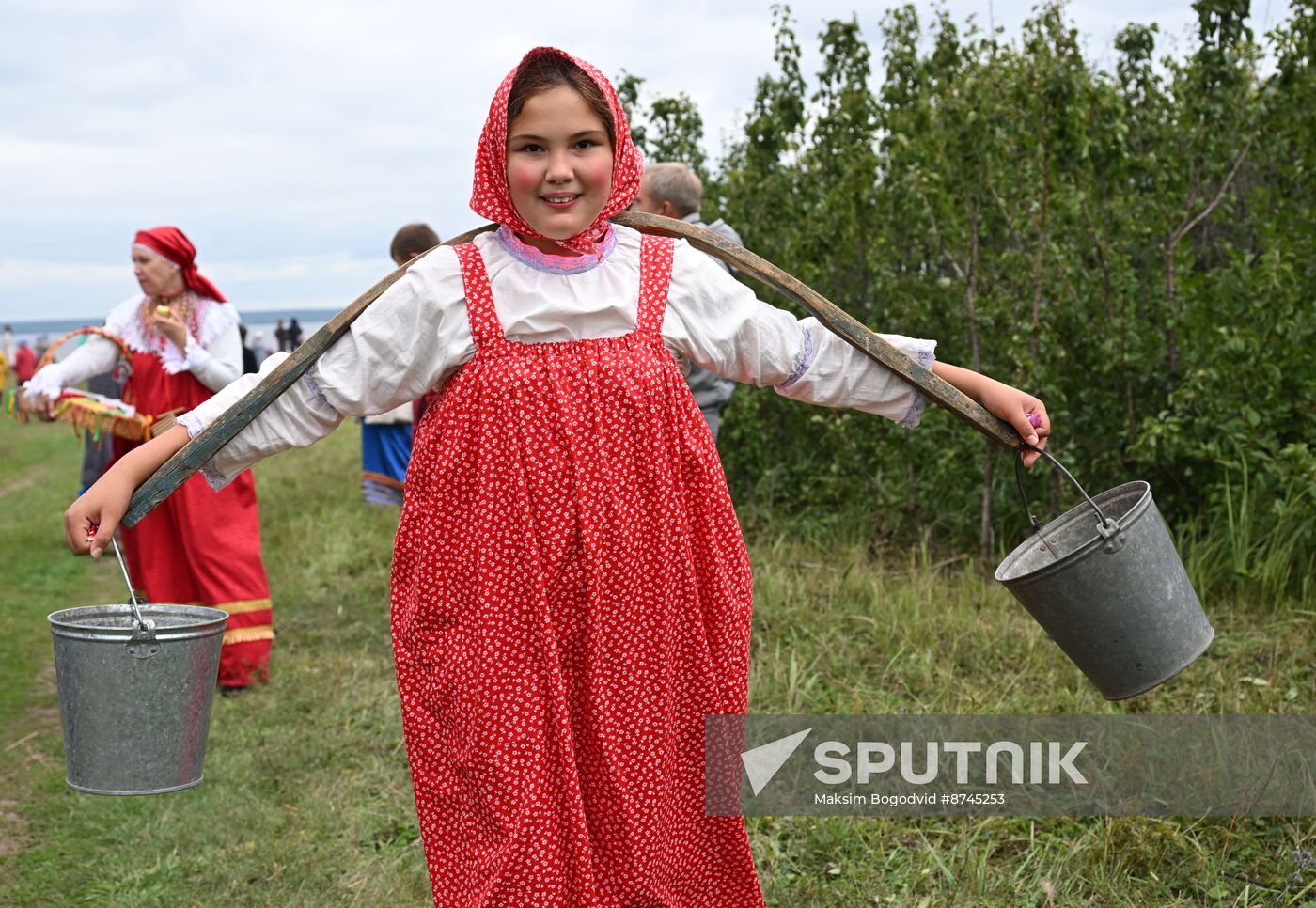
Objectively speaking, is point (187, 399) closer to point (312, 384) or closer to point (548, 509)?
point (312, 384)

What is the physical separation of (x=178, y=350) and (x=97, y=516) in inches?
121

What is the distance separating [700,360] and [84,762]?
1.38m

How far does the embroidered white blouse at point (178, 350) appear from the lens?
527cm

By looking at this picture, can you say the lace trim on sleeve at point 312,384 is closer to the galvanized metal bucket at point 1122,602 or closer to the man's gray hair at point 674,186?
the galvanized metal bucket at point 1122,602

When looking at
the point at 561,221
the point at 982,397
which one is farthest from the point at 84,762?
the point at 982,397

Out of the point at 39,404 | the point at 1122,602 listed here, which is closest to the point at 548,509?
the point at 1122,602

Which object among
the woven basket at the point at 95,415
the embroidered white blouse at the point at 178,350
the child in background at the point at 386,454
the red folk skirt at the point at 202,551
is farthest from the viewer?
the child in background at the point at 386,454

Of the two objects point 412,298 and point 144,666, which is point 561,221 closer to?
point 412,298

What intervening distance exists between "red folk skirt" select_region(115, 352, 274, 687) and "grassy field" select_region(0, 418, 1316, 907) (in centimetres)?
24

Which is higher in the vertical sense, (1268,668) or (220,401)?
(220,401)

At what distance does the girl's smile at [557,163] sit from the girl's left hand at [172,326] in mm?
3168

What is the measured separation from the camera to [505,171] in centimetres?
250

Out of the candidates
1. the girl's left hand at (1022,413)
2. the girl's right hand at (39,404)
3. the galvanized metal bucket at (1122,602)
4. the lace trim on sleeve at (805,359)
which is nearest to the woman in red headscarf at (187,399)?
the girl's right hand at (39,404)

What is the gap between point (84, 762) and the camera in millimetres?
2453
